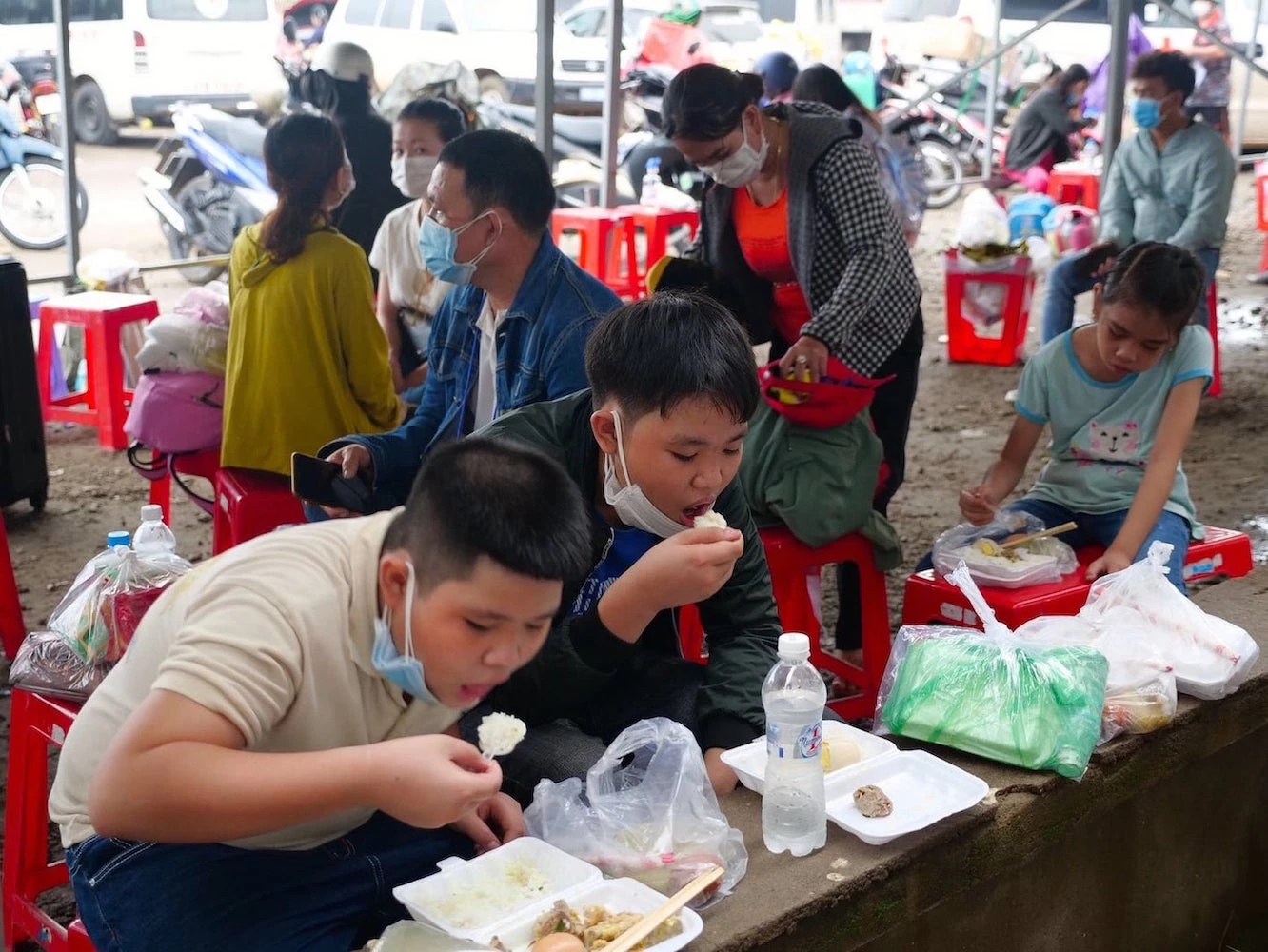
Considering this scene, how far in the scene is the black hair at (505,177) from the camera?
3.30 metres

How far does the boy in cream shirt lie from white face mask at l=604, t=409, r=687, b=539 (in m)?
0.56

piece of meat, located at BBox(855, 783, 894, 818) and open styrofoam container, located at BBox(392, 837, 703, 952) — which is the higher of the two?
open styrofoam container, located at BBox(392, 837, 703, 952)

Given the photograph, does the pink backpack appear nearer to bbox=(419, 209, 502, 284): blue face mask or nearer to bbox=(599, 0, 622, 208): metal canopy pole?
bbox=(419, 209, 502, 284): blue face mask

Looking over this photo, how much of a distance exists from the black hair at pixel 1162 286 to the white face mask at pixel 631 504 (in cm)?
171

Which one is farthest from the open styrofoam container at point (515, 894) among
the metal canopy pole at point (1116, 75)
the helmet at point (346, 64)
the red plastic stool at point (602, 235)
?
the metal canopy pole at point (1116, 75)

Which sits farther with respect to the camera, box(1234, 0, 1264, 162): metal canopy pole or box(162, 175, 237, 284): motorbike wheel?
box(1234, 0, 1264, 162): metal canopy pole

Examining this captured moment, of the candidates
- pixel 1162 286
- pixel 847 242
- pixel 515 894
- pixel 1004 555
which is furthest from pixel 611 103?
pixel 515 894

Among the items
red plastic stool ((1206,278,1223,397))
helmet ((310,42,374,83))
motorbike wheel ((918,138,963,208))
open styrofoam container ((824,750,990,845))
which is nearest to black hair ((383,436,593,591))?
open styrofoam container ((824,750,990,845))

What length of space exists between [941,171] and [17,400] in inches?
392

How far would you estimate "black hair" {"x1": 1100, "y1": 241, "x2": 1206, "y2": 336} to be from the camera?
3.44 meters

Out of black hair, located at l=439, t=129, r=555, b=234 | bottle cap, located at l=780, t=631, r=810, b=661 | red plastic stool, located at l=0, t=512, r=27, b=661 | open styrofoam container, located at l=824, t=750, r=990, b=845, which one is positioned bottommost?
red plastic stool, located at l=0, t=512, r=27, b=661

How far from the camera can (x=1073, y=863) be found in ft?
8.25

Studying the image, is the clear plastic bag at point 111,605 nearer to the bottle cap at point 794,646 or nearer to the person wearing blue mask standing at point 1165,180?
the bottle cap at point 794,646

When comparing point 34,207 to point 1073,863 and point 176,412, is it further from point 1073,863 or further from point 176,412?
point 1073,863
